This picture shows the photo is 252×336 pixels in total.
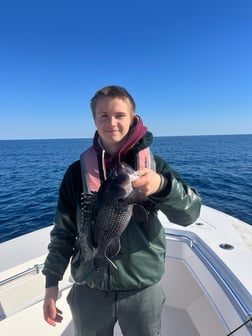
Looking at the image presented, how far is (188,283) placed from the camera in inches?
142

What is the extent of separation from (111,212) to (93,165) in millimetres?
467

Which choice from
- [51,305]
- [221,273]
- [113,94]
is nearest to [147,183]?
[113,94]

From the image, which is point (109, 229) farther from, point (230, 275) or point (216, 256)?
point (216, 256)

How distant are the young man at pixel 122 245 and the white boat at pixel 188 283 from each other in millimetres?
782

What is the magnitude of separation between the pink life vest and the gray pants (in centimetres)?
77

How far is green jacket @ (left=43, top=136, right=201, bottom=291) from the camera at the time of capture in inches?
65.8

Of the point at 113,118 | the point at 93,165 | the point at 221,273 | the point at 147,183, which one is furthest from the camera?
the point at 221,273

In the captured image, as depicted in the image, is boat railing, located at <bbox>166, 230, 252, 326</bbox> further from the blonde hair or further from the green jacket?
the blonde hair

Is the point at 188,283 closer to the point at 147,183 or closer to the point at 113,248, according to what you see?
the point at 113,248

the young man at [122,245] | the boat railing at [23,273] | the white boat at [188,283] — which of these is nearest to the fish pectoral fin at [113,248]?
the young man at [122,245]

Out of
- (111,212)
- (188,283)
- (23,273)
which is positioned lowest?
(188,283)

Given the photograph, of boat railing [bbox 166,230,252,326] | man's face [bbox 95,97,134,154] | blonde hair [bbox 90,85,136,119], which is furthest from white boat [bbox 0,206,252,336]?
blonde hair [bbox 90,85,136,119]

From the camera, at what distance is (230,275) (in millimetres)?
2443

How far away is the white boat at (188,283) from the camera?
2338 mm
